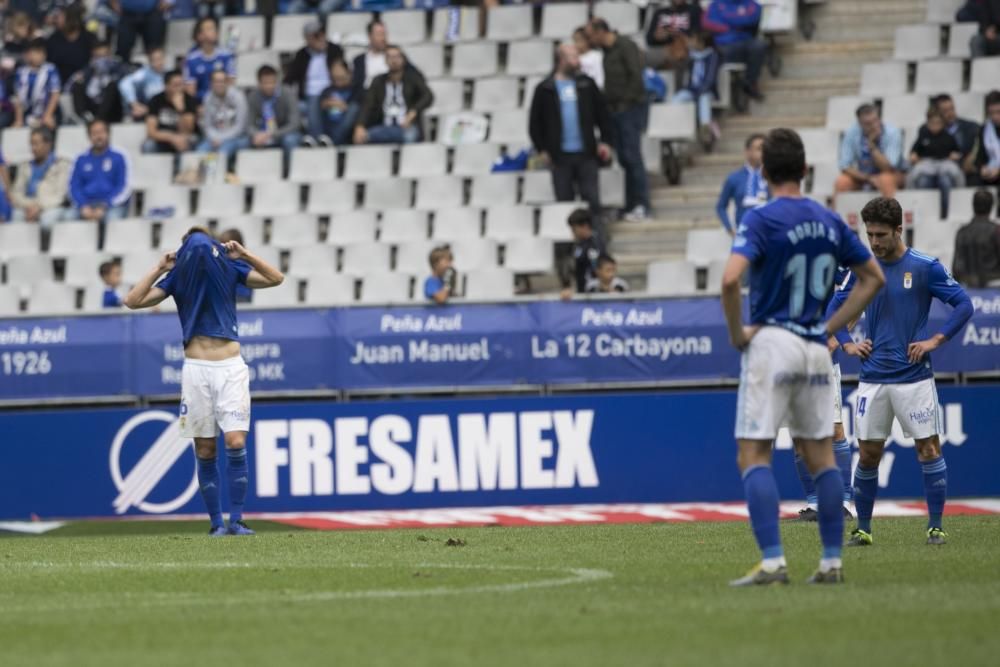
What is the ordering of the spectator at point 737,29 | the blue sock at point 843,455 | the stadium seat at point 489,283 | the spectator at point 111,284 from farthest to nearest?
the spectator at point 737,29 → the spectator at point 111,284 → the stadium seat at point 489,283 → the blue sock at point 843,455

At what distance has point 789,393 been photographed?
29.7 ft

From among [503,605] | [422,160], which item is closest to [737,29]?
[422,160]

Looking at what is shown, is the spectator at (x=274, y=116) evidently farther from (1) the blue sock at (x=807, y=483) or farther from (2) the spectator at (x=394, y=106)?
(1) the blue sock at (x=807, y=483)

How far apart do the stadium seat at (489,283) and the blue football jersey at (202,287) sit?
691cm

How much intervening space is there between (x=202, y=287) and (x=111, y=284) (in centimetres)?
752

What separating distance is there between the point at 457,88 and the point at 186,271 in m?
11.1

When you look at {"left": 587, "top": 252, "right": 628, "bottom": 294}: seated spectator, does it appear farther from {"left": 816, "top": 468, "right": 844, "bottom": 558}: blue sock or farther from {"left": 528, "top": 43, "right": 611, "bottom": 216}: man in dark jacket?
{"left": 816, "top": 468, "right": 844, "bottom": 558}: blue sock

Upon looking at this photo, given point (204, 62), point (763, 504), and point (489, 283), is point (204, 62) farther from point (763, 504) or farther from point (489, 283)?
point (763, 504)

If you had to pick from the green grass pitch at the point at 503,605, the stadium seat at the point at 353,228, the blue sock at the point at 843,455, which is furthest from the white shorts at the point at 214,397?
the stadium seat at the point at 353,228

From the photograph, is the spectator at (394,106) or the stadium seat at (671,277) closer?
the stadium seat at (671,277)

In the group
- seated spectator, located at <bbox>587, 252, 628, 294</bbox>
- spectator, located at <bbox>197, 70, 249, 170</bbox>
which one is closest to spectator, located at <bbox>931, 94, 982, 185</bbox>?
seated spectator, located at <bbox>587, 252, 628, 294</bbox>

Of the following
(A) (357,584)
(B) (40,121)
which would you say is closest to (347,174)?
(B) (40,121)

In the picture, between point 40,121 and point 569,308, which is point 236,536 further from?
point 40,121

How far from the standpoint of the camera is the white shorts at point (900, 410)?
39.8ft
